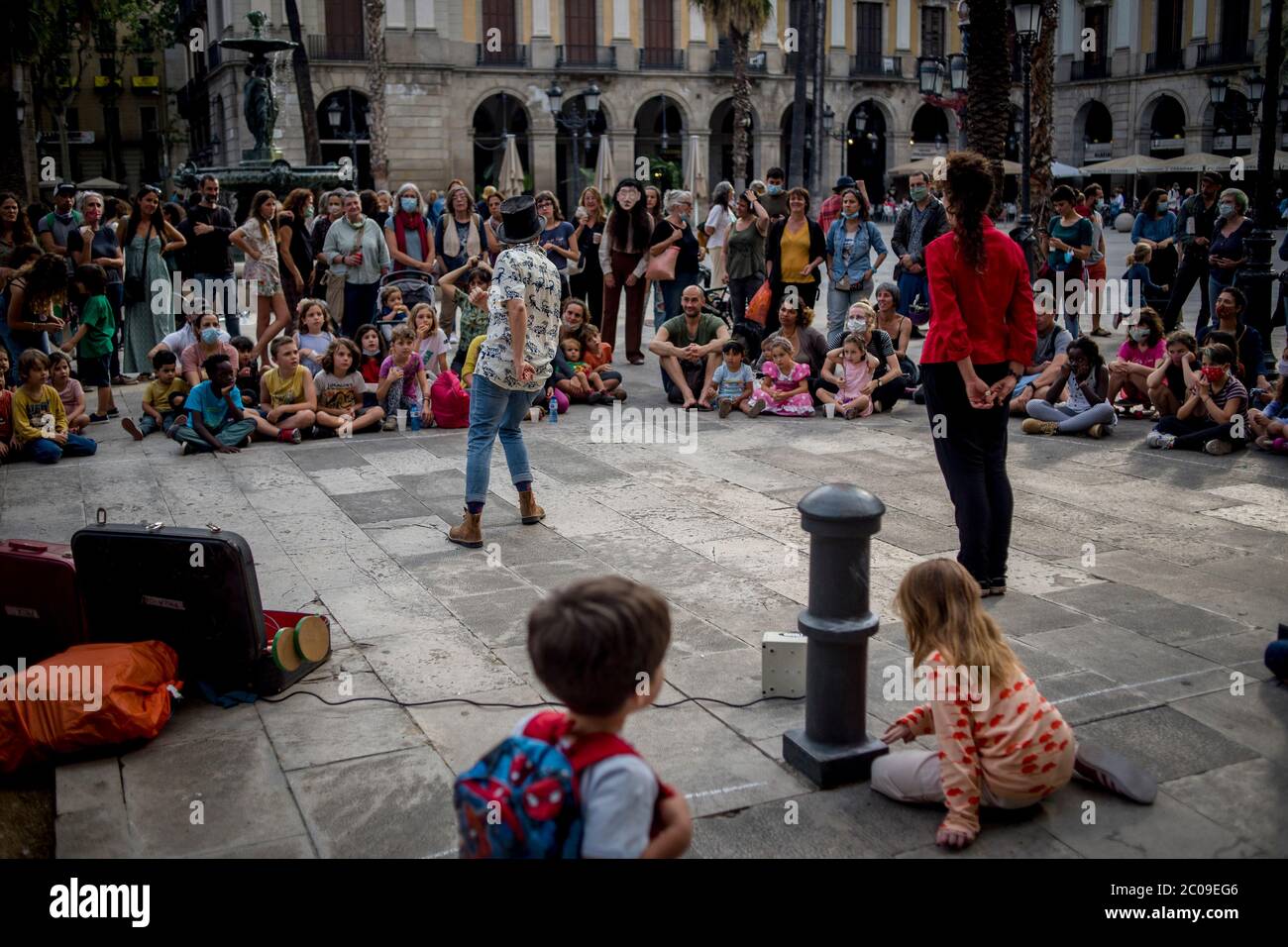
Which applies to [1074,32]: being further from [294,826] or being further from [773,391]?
[294,826]

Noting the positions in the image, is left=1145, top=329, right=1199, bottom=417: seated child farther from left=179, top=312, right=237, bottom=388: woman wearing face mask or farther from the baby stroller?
left=179, top=312, right=237, bottom=388: woman wearing face mask

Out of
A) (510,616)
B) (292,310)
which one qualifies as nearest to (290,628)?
(510,616)

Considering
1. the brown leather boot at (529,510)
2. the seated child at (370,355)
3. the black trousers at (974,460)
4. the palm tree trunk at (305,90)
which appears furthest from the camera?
the palm tree trunk at (305,90)

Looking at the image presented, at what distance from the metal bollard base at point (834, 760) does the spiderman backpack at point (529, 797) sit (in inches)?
68.9

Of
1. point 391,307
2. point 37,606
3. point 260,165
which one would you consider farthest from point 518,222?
point 260,165

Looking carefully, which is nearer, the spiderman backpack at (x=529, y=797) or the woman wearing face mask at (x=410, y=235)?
the spiderman backpack at (x=529, y=797)

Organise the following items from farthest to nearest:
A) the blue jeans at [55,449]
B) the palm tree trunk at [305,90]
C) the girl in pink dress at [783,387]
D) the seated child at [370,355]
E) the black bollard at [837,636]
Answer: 1. the palm tree trunk at [305,90]
2. the seated child at [370,355]
3. the girl in pink dress at [783,387]
4. the blue jeans at [55,449]
5. the black bollard at [837,636]

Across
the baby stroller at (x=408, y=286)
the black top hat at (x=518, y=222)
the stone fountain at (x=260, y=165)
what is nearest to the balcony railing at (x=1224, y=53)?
the stone fountain at (x=260, y=165)

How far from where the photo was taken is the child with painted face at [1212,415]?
8781mm

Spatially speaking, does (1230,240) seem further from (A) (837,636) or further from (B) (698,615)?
(A) (837,636)

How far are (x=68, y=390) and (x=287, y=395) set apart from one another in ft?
5.40

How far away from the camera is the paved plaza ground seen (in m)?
3.78

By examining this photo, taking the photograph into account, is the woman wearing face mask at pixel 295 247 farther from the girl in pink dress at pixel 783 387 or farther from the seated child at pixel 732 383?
the girl in pink dress at pixel 783 387
